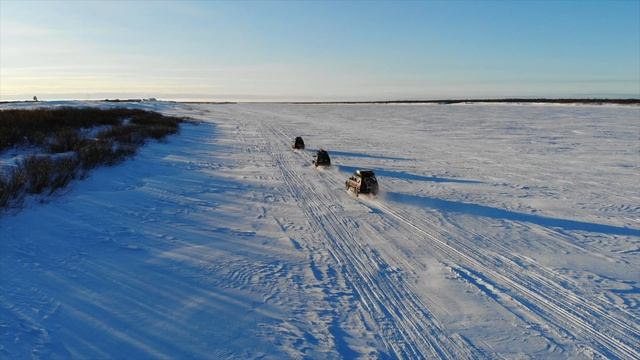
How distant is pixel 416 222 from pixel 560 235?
9.73ft

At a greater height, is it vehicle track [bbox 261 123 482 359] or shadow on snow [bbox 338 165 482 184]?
shadow on snow [bbox 338 165 482 184]

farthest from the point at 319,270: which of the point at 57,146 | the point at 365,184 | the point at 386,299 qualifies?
the point at 57,146

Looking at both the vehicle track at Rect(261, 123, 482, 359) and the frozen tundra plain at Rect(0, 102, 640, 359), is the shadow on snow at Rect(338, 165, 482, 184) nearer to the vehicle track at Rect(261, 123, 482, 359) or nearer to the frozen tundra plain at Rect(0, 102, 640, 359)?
the frozen tundra plain at Rect(0, 102, 640, 359)

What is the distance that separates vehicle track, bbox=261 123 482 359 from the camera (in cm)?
496

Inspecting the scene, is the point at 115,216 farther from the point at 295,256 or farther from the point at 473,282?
the point at 473,282

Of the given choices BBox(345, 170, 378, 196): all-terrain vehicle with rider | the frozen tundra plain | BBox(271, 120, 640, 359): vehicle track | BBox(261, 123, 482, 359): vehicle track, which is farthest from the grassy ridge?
BBox(271, 120, 640, 359): vehicle track

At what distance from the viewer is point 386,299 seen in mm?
6113

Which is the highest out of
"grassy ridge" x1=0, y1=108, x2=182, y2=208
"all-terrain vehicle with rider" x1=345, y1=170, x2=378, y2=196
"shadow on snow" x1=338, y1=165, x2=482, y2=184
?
"grassy ridge" x1=0, y1=108, x2=182, y2=208

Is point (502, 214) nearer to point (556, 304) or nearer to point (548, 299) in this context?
point (548, 299)

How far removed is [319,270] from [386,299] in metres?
1.42

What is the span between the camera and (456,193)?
43.2 feet

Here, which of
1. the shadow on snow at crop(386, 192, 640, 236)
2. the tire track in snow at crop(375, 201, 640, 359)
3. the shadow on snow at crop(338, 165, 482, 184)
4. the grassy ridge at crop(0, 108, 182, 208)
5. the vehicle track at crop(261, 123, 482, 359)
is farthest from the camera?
the shadow on snow at crop(338, 165, 482, 184)

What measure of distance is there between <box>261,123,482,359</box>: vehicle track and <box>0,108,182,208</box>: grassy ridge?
6458mm

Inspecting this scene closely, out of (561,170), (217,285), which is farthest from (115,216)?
(561,170)
